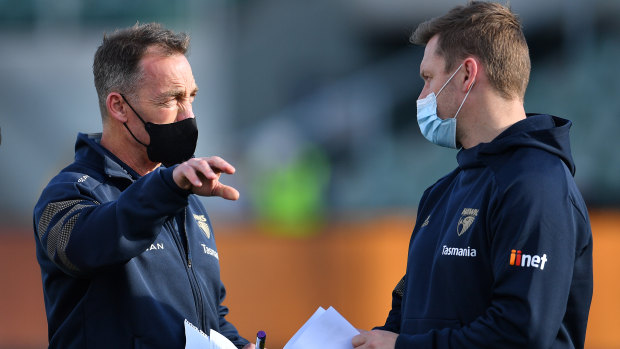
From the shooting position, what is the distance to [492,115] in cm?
337

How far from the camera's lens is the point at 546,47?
486 inches

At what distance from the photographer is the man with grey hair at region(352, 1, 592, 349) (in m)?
2.94

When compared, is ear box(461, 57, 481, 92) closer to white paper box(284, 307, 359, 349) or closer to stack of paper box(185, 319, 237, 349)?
white paper box(284, 307, 359, 349)

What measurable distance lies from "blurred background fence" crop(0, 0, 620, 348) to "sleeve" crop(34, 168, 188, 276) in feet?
14.9

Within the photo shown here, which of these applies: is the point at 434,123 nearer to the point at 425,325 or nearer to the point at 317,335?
the point at 425,325

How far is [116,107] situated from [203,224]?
633 millimetres

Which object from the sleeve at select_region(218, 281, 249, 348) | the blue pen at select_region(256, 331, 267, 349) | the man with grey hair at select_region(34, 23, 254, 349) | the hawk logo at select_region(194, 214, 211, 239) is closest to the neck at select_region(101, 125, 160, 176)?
the man with grey hair at select_region(34, 23, 254, 349)

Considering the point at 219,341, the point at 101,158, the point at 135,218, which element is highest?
the point at 101,158

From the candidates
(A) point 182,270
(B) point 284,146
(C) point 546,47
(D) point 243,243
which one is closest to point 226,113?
(B) point 284,146

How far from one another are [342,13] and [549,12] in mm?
2976

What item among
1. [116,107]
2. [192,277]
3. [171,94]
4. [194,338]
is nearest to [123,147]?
[116,107]

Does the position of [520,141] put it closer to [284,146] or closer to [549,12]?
[284,146]

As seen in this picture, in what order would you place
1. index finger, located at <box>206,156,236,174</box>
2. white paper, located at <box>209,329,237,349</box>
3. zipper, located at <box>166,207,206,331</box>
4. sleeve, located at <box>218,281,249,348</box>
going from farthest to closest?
sleeve, located at <box>218,281,249,348</box> < zipper, located at <box>166,207,206,331</box> < white paper, located at <box>209,329,237,349</box> < index finger, located at <box>206,156,236,174</box>

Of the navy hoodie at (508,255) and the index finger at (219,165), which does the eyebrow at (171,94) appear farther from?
the navy hoodie at (508,255)
